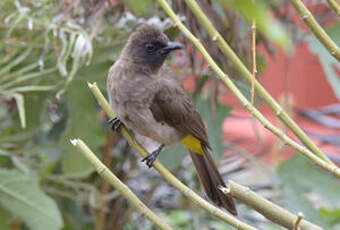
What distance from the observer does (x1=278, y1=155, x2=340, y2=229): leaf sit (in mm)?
1696

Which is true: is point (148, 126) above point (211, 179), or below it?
above

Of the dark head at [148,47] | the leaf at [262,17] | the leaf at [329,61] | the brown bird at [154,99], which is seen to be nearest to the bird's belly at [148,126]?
the brown bird at [154,99]

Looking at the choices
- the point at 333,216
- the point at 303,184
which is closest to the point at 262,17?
the point at 303,184

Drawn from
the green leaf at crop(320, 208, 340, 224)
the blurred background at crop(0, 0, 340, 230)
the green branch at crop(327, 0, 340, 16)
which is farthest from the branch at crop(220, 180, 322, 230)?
the green leaf at crop(320, 208, 340, 224)

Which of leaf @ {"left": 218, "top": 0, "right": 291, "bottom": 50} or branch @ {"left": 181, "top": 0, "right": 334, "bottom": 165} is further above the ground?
leaf @ {"left": 218, "top": 0, "right": 291, "bottom": 50}

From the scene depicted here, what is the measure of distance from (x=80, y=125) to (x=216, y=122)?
14.5 inches

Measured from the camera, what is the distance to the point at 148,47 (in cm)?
150

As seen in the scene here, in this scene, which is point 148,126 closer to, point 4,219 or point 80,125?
point 80,125

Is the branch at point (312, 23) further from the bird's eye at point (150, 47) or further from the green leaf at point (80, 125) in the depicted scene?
the green leaf at point (80, 125)

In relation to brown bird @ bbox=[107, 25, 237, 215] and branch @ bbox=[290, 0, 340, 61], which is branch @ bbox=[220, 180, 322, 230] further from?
brown bird @ bbox=[107, 25, 237, 215]

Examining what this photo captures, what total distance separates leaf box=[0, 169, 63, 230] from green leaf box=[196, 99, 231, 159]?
0.45 meters

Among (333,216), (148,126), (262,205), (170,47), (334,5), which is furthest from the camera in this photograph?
(333,216)

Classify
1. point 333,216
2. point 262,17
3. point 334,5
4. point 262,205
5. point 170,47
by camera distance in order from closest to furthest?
point 262,17, point 262,205, point 334,5, point 170,47, point 333,216

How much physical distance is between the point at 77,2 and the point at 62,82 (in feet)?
0.73
